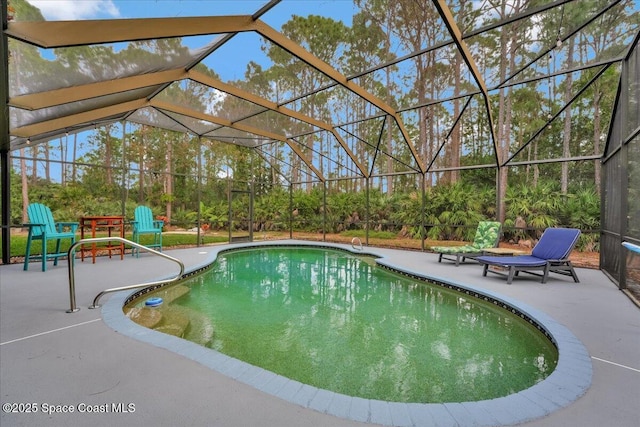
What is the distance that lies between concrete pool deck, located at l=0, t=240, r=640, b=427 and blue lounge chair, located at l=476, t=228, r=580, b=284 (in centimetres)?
131

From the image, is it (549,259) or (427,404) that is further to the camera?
(549,259)

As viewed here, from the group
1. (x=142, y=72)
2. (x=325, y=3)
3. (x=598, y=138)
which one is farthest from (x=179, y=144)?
(x=598, y=138)

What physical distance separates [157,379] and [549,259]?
585cm

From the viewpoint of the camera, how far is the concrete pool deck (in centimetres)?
156

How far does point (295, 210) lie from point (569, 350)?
12787mm

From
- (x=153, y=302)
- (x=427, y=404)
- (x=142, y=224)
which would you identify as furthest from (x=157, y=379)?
(x=142, y=224)

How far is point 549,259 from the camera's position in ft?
16.9

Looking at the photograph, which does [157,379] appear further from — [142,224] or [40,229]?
[142,224]

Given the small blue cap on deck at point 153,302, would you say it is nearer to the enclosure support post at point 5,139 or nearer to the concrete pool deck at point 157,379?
the concrete pool deck at point 157,379

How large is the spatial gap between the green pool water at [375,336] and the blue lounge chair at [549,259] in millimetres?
1031

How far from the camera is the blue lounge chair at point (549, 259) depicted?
4.98m

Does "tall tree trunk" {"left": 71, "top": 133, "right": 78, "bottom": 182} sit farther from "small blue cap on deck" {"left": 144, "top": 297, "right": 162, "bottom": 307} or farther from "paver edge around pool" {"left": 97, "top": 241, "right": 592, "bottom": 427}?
"paver edge around pool" {"left": 97, "top": 241, "right": 592, "bottom": 427}

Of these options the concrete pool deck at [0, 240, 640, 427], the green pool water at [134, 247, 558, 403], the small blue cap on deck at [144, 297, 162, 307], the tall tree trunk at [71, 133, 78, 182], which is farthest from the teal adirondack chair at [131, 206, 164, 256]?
the tall tree trunk at [71, 133, 78, 182]

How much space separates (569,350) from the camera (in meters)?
2.40
